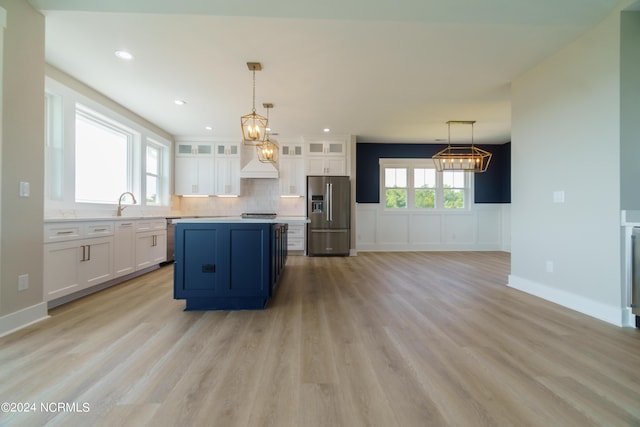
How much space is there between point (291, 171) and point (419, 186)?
3237mm

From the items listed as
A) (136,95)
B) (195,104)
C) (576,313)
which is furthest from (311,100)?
(576,313)

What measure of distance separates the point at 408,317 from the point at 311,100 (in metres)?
3.29

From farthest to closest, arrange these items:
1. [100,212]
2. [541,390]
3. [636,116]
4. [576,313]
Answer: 1. [100,212]
2. [576,313]
3. [636,116]
4. [541,390]

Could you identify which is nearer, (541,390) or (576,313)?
(541,390)

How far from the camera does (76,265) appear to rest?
2963 millimetres

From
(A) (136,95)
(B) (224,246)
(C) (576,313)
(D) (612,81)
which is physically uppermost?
(A) (136,95)

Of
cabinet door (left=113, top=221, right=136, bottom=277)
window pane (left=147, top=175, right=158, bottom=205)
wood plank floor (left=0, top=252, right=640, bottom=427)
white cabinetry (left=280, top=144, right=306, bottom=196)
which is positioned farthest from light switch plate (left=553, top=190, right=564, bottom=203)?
window pane (left=147, top=175, right=158, bottom=205)

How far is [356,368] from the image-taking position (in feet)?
5.50

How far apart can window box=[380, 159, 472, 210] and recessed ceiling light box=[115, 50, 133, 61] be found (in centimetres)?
539

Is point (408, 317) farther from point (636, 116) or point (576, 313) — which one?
point (636, 116)

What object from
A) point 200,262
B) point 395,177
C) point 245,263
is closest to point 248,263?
point 245,263

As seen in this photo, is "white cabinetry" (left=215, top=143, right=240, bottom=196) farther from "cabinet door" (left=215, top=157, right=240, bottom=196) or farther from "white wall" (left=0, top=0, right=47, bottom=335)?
"white wall" (left=0, top=0, right=47, bottom=335)

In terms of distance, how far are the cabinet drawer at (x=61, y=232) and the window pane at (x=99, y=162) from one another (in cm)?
109

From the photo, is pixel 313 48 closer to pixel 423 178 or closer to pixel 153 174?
pixel 153 174
